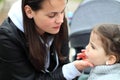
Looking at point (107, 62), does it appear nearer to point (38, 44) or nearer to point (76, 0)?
point (38, 44)

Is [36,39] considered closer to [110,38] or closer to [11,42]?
[11,42]

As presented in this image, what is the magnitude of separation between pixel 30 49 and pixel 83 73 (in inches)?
13.6

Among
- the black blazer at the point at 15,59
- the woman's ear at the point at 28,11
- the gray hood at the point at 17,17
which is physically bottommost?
the black blazer at the point at 15,59

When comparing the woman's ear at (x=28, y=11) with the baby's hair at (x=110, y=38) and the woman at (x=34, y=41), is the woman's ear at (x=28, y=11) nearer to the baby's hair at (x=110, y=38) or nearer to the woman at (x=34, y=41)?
the woman at (x=34, y=41)

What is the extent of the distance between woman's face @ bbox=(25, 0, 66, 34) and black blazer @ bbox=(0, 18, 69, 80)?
15 centimetres

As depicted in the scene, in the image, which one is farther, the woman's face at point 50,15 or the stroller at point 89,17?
the stroller at point 89,17

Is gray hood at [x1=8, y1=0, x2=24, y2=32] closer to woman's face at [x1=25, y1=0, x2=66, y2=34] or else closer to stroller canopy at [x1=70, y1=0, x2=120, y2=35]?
woman's face at [x1=25, y1=0, x2=66, y2=34]

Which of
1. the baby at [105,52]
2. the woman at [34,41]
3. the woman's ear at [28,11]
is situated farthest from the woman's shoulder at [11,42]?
the baby at [105,52]

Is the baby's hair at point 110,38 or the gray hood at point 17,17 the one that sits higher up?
the gray hood at point 17,17

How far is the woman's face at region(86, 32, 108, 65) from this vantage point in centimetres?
174

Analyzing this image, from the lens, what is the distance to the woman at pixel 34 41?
6.06ft

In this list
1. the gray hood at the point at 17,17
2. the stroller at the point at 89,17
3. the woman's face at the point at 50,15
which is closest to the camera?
the woman's face at the point at 50,15

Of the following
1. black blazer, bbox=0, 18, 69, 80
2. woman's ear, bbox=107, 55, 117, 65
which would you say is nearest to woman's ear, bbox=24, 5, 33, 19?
black blazer, bbox=0, 18, 69, 80

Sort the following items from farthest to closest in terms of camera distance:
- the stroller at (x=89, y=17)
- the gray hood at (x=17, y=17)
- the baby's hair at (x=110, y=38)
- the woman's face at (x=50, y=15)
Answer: the stroller at (x=89, y=17), the gray hood at (x=17, y=17), the woman's face at (x=50, y=15), the baby's hair at (x=110, y=38)
